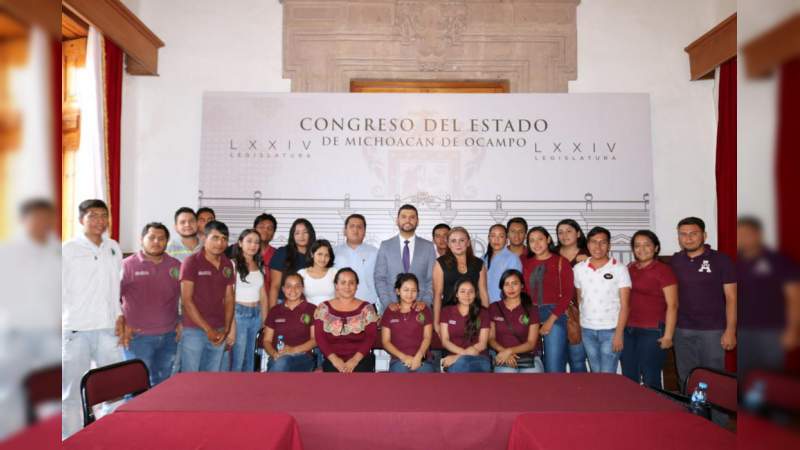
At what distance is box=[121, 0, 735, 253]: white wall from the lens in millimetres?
5840

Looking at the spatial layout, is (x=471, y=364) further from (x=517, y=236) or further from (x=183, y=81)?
(x=183, y=81)

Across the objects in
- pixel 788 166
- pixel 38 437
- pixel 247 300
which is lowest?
pixel 247 300

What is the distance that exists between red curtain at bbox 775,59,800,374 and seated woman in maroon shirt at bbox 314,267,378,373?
3750 millimetres

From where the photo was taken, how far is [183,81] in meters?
5.89

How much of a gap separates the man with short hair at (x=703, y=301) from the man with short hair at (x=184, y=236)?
3810 millimetres

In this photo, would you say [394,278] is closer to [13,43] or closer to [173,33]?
[173,33]

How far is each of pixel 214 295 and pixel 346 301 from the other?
1.00 metres

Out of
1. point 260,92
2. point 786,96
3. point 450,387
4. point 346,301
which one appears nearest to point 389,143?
point 260,92

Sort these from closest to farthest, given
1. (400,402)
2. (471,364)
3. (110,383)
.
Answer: (400,402), (110,383), (471,364)

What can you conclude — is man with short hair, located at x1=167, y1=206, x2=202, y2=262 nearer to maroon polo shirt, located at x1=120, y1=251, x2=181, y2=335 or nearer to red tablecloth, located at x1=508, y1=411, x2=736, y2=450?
maroon polo shirt, located at x1=120, y1=251, x2=181, y2=335

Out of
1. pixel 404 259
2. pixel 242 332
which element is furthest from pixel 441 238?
pixel 242 332

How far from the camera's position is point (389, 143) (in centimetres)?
572

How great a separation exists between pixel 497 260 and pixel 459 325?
92 cm

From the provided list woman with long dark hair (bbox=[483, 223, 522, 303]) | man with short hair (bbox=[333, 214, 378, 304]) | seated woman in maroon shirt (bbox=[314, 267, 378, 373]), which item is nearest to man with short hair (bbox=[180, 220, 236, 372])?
seated woman in maroon shirt (bbox=[314, 267, 378, 373])
